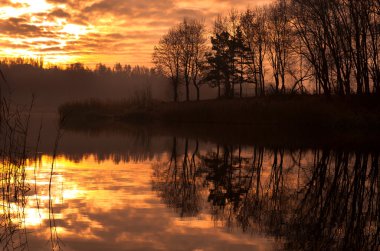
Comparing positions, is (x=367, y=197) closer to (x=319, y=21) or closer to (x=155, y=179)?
(x=155, y=179)

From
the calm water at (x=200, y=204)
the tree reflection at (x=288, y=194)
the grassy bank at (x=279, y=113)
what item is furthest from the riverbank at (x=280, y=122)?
the calm water at (x=200, y=204)

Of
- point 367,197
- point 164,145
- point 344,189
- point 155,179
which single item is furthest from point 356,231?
point 164,145

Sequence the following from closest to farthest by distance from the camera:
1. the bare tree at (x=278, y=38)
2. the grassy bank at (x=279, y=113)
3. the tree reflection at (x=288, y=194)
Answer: the tree reflection at (x=288, y=194) < the grassy bank at (x=279, y=113) < the bare tree at (x=278, y=38)

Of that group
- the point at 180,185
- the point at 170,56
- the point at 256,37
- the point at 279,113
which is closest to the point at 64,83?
the point at 170,56

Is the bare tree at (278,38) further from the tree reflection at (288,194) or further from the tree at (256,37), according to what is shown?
the tree reflection at (288,194)

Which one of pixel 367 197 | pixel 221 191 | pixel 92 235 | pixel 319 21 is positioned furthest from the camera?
pixel 319 21

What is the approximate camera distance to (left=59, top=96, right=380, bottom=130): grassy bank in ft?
112

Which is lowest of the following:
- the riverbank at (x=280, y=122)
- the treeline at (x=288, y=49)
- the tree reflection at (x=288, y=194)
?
the tree reflection at (x=288, y=194)

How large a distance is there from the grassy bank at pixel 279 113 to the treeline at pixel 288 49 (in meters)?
2.65

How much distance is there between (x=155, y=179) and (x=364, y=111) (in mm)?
26369

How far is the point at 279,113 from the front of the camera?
3766 cm

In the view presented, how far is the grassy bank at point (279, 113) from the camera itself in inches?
1340

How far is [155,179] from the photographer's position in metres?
12.9

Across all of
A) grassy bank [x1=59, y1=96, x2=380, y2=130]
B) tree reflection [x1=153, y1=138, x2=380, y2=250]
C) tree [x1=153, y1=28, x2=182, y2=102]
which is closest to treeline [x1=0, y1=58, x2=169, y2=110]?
tree [x1=153, y1=28, x2=182, y2=102]
